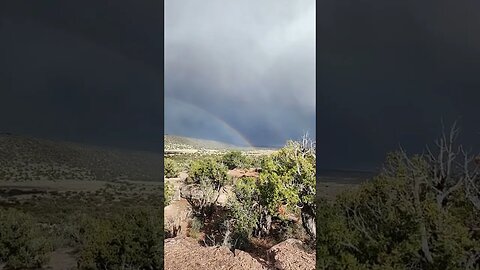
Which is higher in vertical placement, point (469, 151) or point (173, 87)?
point (173, 87)

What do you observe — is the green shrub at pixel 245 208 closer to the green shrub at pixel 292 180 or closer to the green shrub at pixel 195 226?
the green shrub at pixel 292 180

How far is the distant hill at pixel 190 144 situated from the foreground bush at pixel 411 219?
5.49 feet

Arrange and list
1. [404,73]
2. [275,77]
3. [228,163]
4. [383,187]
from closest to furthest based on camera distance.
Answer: [383,187] < [404,73] < [275,77] < [228,163]

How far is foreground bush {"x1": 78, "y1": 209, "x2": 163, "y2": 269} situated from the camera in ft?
14.7

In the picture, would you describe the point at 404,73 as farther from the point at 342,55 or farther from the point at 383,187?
the point at 383,187

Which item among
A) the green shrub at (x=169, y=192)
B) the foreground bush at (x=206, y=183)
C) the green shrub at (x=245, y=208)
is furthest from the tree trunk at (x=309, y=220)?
the green shrub at (x=169, y=192)

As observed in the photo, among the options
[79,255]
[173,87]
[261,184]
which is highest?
[173,87]

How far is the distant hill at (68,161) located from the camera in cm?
464

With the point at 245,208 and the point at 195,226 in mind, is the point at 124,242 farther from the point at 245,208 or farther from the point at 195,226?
the point at 245,208

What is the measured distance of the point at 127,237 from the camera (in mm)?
4504

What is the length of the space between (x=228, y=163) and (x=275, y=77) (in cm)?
109

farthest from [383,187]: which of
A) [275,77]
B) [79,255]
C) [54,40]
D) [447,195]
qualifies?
[54,40]

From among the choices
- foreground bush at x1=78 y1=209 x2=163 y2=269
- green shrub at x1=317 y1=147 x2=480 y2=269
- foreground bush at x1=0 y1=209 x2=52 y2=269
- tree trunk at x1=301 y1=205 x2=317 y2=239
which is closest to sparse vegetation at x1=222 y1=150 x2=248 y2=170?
tree trunk at x1=301 y1=205 x2=317 y2=239

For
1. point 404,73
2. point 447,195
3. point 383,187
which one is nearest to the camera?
point 447,195
